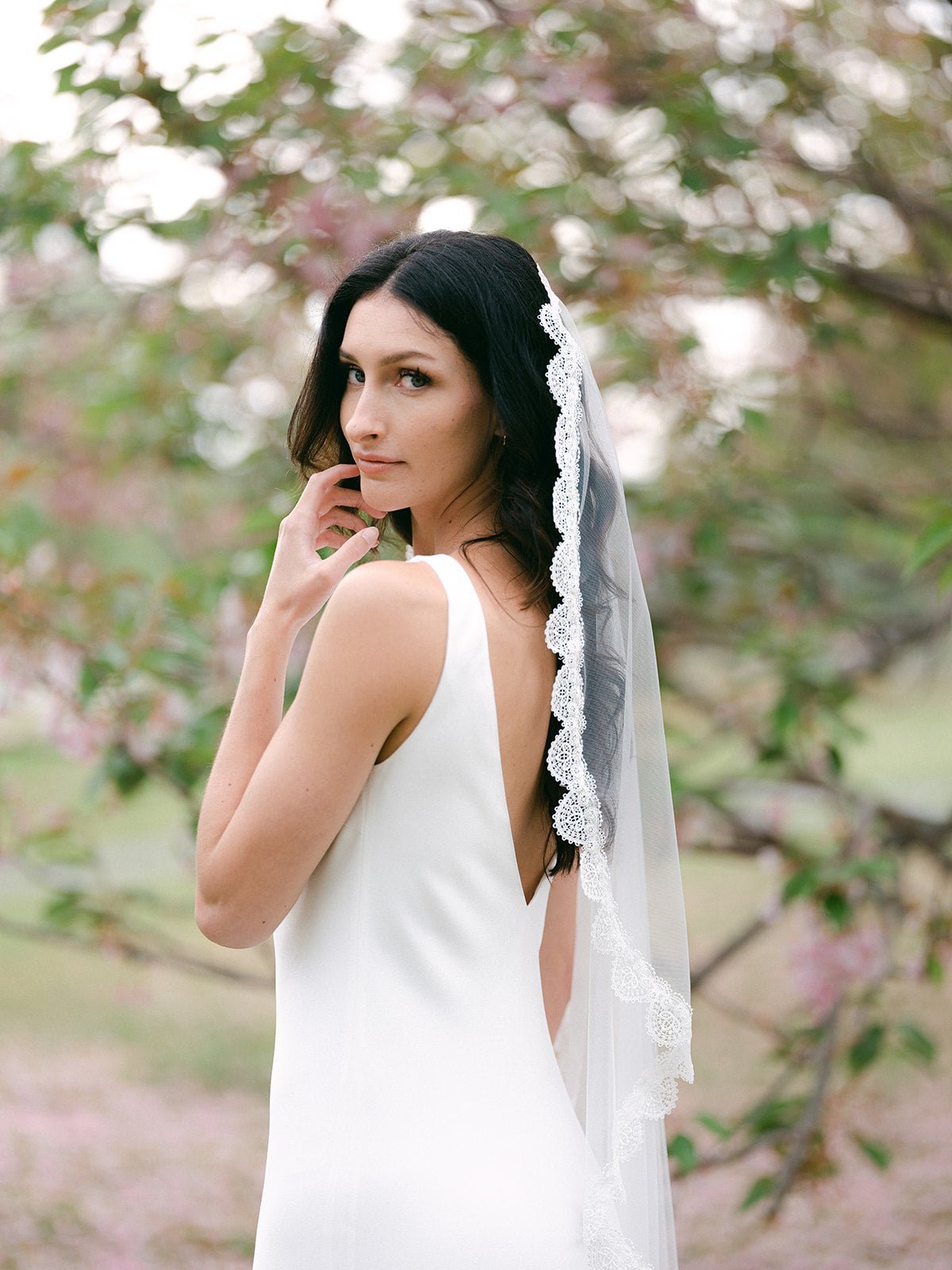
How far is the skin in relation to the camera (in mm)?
1183

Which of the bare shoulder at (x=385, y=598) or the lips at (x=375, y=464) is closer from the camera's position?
the bare shoulder at (x=385, y=598)

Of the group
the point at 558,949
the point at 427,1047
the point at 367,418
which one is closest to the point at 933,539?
the point at 558,949

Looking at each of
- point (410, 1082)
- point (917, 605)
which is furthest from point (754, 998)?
point (410, 1082)

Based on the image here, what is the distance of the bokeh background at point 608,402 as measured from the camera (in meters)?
2.61

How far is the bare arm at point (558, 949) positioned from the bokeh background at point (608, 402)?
0.73 meters

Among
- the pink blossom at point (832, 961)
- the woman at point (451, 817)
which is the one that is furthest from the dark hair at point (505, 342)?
the pink blossom at point (832, 961)

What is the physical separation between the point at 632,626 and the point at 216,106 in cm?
171

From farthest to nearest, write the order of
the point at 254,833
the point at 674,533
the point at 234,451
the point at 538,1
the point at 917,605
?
the point at 917,605, the point at 234,451, the point at 674,533, the point at 538,1, the point at 254,833

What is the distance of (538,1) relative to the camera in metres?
2.88

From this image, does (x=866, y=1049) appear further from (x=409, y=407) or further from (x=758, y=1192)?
(x=409, y=407)

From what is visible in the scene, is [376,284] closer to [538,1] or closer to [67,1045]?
[538,1]

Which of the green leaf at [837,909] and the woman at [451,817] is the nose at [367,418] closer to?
the woman at [451,817]

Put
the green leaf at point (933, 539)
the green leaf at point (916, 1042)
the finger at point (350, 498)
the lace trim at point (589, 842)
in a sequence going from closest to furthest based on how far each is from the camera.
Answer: the lace trim at point (589, 842)
the finger at point (350, 498)
the green leaf at point (933, 539)
the green leaf at point (916, 1042)

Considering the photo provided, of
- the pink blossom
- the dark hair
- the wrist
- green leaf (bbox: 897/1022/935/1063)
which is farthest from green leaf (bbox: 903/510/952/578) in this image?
green leaf (bbox: 897/1022/935/1063)
